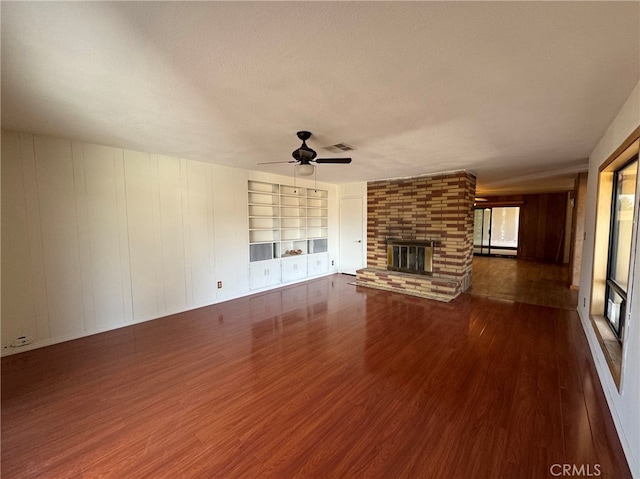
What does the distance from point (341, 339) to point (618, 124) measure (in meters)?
3.29

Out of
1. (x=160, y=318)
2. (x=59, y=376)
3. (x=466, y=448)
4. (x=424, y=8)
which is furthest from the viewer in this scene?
(x=160, y=318)

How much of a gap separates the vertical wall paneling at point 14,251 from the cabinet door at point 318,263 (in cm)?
454

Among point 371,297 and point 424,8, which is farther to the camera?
point 371,297

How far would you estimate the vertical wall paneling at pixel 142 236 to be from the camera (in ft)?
11.8

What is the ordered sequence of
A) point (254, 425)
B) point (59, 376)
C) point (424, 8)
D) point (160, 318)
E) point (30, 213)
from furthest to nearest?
point (160, 318) → point (30, 213) → point (59, 376) → point (254, 425) → point (424, 8)

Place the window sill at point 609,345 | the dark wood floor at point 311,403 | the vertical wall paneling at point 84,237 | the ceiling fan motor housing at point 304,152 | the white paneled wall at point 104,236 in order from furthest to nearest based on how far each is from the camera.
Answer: the vertical wall paneling at point 84,237 → the white paneled wall at point 104,236 → the ceiling fan motor housing at point 304,152 → the window sill at point 609,345 → the dark wood floor at point 311,403

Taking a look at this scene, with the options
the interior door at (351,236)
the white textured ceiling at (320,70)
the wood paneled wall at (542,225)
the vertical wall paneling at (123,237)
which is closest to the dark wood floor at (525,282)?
the wood paneled wall at (542,225)

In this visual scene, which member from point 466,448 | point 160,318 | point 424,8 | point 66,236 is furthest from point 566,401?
point 66,236

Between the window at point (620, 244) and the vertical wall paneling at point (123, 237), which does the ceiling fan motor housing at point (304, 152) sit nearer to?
the vertical wall paneling at point (123, 237)

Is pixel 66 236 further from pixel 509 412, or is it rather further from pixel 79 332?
pixel 509 412

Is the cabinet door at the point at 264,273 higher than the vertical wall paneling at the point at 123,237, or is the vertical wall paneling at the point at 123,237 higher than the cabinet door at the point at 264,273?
the vertical wall paneling at the point at 123,237

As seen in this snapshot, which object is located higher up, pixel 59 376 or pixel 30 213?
pixel 30 213

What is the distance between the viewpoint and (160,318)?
386cm
